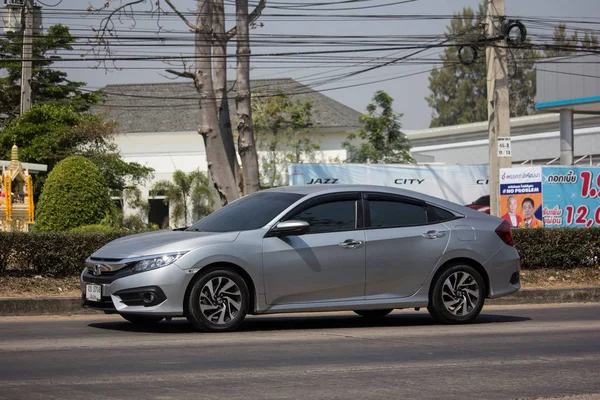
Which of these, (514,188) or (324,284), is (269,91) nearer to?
(514,188)

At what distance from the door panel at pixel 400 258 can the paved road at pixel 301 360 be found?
49 cm

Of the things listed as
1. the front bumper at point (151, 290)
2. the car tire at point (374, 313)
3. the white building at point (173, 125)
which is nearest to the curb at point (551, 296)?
the car tire at point (374, 313)

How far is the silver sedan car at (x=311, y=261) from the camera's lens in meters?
9.38

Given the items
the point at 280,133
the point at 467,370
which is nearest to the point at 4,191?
the point at 467,370

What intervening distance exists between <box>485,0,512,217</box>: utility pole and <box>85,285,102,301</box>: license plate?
1315cm

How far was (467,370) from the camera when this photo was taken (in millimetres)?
7523

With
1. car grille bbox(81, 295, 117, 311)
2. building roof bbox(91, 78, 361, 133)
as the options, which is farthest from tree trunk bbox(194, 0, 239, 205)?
building roof bbox(91, 78, 361, 133)

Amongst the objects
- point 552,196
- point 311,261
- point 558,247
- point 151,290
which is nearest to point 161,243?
point 151,290

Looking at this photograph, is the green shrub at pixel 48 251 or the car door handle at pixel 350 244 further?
the green shrub at pixel 48 251

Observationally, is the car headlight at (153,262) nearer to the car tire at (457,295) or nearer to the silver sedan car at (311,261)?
the silver sedan car at (311,261)

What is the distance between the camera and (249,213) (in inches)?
410

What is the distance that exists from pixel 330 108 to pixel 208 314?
4526cm

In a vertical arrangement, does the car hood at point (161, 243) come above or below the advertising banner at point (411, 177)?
below

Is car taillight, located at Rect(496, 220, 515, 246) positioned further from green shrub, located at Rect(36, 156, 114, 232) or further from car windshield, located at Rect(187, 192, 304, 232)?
green shrub, located at Rect(36, 156, 114, 232)
